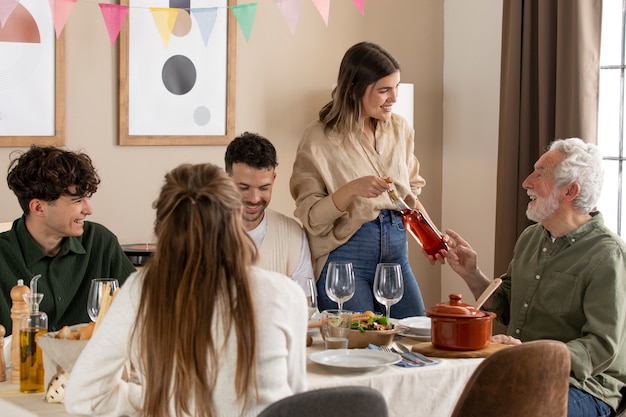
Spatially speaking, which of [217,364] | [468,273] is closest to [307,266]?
[468,273]

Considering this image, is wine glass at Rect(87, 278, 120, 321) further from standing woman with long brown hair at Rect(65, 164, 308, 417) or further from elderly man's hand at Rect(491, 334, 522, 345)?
elderly man's hand at Rect(491, 334, 522, 345)

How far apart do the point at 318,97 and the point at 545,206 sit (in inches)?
77.1

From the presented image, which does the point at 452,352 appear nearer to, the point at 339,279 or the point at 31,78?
the point at 339,279

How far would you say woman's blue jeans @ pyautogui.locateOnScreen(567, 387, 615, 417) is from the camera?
234cm

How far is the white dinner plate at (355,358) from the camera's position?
2.04m

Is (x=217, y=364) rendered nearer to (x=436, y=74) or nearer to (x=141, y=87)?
(x=141, y=87)

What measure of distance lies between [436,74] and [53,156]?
2.75m

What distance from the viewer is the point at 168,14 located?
3.83m

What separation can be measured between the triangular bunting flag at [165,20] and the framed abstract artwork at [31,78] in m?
0.42

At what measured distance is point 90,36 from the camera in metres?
3.70

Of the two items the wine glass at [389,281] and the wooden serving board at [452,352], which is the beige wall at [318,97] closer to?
the wine glass at [389,281]

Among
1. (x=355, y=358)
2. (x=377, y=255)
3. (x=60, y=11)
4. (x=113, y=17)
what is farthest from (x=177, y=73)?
(x=355, y=358)

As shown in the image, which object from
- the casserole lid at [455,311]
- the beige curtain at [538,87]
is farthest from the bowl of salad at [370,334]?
the beige curtain at [538,87]

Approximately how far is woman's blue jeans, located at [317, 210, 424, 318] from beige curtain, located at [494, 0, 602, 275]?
1059 millimetres
